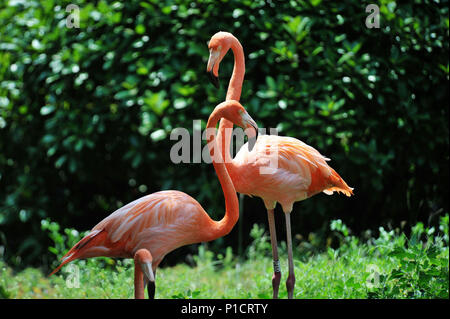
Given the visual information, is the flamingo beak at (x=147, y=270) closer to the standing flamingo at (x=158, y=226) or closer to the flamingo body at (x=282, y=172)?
the standing flamingo at (x=158, y=226)

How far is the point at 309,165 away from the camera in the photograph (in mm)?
3096

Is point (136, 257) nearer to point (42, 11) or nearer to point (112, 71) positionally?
point (112, 71)

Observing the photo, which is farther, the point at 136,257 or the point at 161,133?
the point at 161,133

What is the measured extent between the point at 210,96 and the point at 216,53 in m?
1.56

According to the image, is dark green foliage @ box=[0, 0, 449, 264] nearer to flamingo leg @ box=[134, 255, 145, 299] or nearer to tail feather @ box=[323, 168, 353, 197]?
tail feather @ box=[323, 168, 353, 197]

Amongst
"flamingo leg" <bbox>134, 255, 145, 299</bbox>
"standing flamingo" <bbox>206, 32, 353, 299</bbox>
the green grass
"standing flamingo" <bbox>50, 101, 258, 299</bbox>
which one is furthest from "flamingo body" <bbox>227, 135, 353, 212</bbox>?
"flamingo leg" <bbox>134, 255, 145, 299</bbox>

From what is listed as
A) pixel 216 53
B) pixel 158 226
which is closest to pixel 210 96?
pixel 216 53

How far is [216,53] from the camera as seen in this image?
9.68 ft

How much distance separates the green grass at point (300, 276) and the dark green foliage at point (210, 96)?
0.47m

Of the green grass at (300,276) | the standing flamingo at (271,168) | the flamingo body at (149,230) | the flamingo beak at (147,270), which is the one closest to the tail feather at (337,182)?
the standing flamingo at (271,168)

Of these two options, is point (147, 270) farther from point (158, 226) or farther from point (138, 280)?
point (158, 226)

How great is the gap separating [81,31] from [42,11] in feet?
1.39

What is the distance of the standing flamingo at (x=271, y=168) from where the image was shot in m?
3.00

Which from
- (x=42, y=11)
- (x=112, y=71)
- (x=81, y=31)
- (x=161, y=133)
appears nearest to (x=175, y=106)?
(x=161, y=133)
